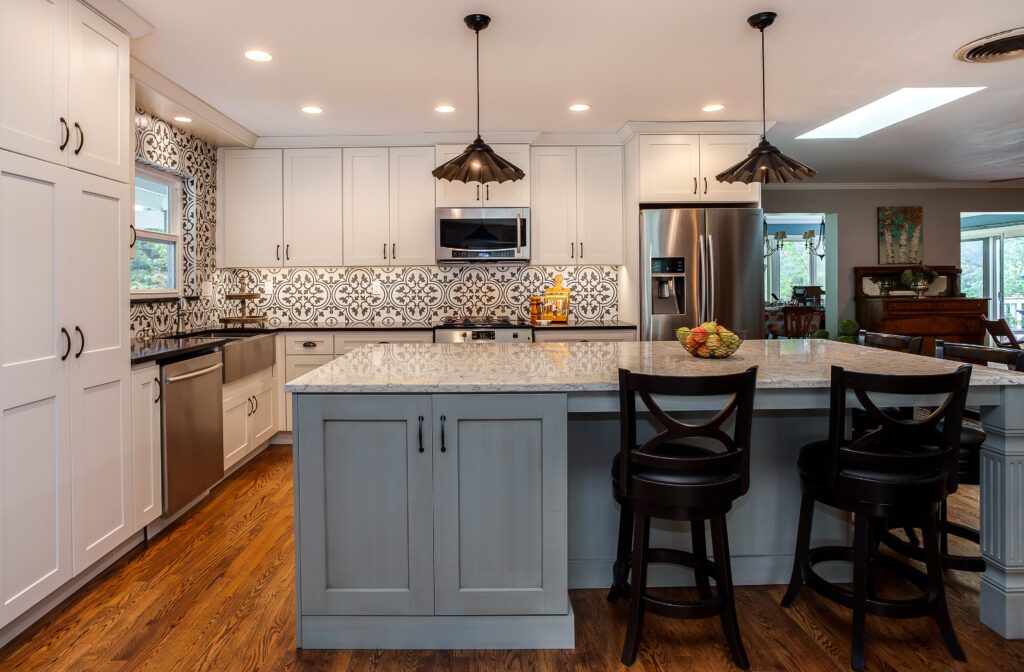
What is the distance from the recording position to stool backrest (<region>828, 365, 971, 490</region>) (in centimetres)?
183

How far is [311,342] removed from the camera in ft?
15.9

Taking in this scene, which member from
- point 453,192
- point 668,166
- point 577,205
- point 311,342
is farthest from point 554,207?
point 311,342

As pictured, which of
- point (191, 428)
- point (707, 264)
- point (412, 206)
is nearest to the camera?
point (191, 428)

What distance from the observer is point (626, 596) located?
2289 millimetres

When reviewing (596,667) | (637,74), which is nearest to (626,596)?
(596,667)

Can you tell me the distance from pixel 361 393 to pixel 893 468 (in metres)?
1.65

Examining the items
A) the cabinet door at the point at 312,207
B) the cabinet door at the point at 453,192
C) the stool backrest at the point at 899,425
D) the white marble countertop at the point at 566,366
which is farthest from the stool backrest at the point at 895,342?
the cabinet door at the point at 312,207

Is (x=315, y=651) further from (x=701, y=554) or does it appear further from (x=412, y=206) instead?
(x=412, y=206)

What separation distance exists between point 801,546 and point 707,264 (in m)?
2.72

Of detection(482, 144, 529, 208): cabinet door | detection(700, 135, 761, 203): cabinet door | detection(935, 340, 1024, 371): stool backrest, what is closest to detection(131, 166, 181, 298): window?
detection(482, 144, 529, 208): cabinet door

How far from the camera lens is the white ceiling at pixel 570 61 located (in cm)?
283

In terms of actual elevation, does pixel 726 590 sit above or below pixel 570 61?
below

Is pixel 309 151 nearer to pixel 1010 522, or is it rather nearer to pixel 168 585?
pixel 168 585

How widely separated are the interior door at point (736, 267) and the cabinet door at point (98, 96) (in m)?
3.64
